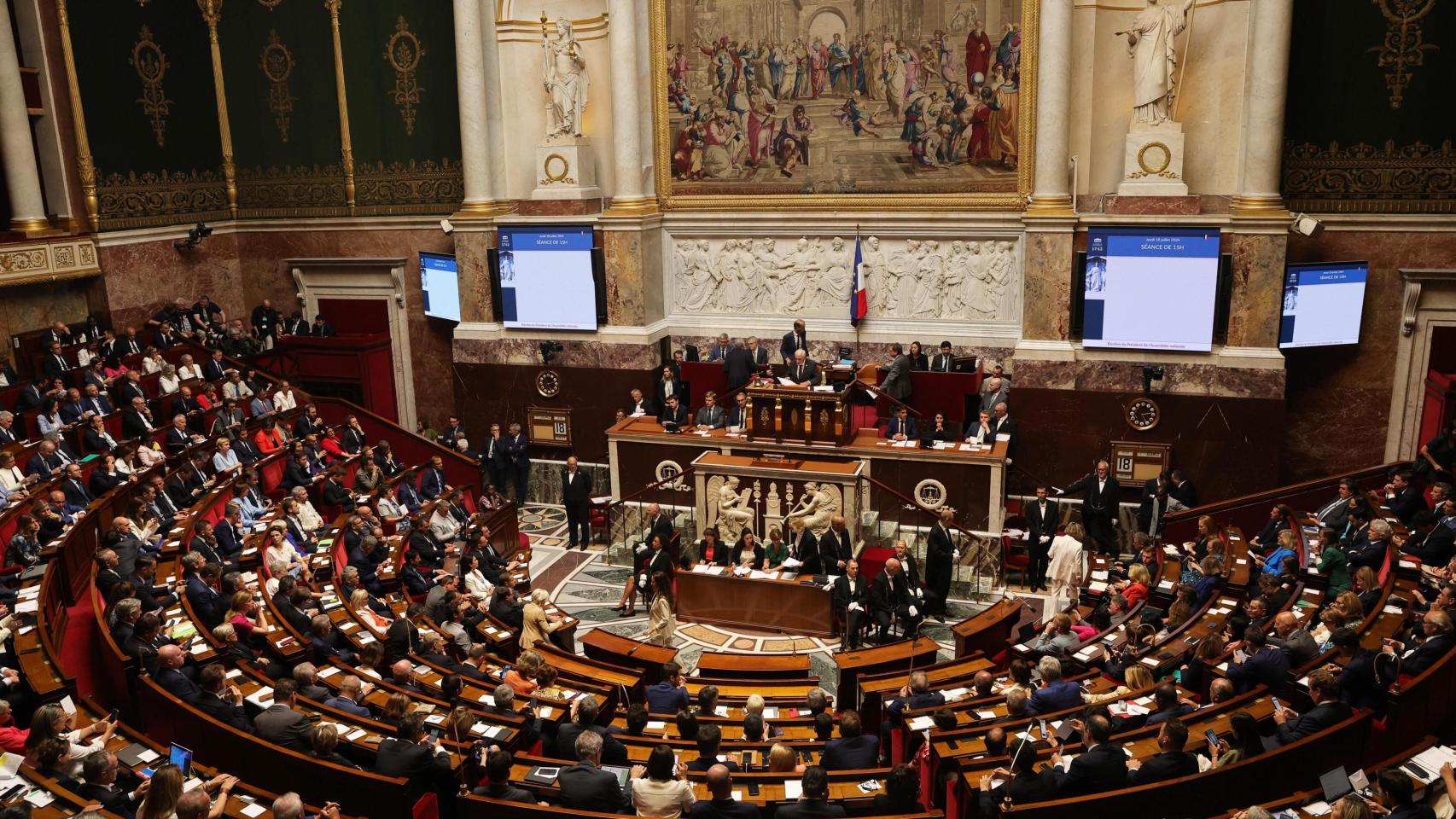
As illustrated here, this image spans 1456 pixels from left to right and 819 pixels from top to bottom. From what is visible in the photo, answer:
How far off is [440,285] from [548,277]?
2.70 m

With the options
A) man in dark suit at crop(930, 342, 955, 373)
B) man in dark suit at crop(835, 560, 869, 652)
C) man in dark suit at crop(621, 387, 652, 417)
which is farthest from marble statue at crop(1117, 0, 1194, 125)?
man in dark suit at crop(621, 387, 652, 417)

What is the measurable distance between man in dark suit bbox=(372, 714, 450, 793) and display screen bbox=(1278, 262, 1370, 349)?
13523mm

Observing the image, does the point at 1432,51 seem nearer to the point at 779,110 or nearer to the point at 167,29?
the point at 779,110

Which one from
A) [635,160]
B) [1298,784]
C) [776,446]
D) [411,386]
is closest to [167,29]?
[411,386]

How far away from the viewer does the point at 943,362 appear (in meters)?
17.6

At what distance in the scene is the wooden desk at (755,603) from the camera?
1359cm

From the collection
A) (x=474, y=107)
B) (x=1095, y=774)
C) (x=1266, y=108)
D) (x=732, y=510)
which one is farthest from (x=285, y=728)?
(x=1266, y=108)

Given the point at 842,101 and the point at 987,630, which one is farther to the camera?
the point at 842,101

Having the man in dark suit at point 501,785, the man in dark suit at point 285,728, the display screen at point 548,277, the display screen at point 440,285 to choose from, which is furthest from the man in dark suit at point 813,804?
the display screen at point 440,285

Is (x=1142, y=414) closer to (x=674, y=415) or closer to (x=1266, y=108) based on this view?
(x=1266, y=108)

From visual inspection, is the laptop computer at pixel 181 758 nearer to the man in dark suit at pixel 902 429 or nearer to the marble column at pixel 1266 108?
the man in dark suit at pixel 902 429

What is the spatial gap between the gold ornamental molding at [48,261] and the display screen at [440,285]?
A: 5.62 m

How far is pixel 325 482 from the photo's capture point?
15516 mm

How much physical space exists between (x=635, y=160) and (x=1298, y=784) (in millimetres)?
14804
